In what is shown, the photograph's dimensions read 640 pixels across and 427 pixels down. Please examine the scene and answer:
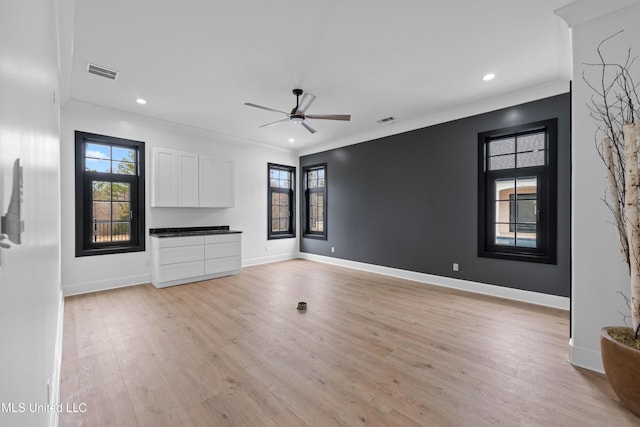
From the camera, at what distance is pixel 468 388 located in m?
1.96

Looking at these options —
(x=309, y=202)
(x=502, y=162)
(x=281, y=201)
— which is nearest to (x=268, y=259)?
(x=281, y=201)

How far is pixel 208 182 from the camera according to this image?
5.25 m

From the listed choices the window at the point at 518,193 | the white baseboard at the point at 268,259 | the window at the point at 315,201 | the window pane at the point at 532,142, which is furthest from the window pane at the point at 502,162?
the white baseboard at the point at 268,259

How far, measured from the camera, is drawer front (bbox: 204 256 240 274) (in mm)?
4953

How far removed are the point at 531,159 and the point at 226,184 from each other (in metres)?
5.02

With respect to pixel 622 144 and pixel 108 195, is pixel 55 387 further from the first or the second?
pixel 622 144

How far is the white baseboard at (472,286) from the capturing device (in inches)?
142

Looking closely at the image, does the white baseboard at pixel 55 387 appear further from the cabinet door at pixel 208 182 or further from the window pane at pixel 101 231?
the cabinet door at pixel 208 182

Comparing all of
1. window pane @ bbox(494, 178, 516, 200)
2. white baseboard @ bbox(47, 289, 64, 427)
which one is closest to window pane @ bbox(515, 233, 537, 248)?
window pane @ bbox(494, 178, 516, 200)

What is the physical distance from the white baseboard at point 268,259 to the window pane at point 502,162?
4.71 meters

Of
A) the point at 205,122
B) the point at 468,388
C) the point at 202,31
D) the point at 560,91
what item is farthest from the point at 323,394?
the point at 205,122

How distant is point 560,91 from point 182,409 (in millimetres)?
5073

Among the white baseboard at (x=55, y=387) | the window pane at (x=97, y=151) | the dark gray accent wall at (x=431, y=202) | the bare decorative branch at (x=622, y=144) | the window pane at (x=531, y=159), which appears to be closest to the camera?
the white baseboard at (x=55, y=387)

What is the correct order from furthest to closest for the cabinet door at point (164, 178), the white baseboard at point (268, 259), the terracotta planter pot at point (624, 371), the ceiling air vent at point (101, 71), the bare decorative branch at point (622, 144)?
the white baseboard at point (268, 259) < the cabinet door at point (164, 178) < the ceiling air vent at point (101, 71) < the bare decorative branch at point (622, 144) < the terracotta planter pot at point (624, 371)
